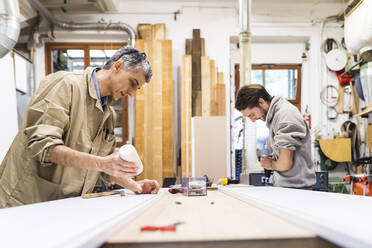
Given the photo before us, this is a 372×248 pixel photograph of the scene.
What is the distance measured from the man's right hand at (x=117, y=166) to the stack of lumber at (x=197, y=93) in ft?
11.2

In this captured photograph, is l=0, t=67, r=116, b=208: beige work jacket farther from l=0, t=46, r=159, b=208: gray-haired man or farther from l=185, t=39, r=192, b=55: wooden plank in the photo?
l=185, t=39, r=192, b=55: wooden plank

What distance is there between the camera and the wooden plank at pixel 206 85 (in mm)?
4922

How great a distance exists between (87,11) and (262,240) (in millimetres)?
5553

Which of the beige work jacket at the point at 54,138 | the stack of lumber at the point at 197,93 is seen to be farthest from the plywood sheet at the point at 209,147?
the beige work jacket at the point at 54,138

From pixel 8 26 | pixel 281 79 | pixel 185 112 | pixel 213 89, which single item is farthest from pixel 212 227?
pixel 281 79

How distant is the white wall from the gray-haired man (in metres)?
1.99

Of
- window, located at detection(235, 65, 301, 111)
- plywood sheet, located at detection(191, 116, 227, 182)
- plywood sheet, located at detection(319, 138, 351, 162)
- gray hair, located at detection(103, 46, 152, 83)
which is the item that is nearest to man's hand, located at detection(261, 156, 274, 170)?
gray hair, located at detection(103, 46, 152, 83)

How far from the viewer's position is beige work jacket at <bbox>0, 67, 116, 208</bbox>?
134 cm

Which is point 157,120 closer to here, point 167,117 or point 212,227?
point 167,117

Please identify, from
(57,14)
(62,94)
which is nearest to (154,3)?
(57,14)

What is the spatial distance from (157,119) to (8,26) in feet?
7.80

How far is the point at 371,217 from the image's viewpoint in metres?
0.76

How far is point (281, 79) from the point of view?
593cm

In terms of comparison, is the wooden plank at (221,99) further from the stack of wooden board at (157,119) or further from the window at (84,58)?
the window at (84,58)
